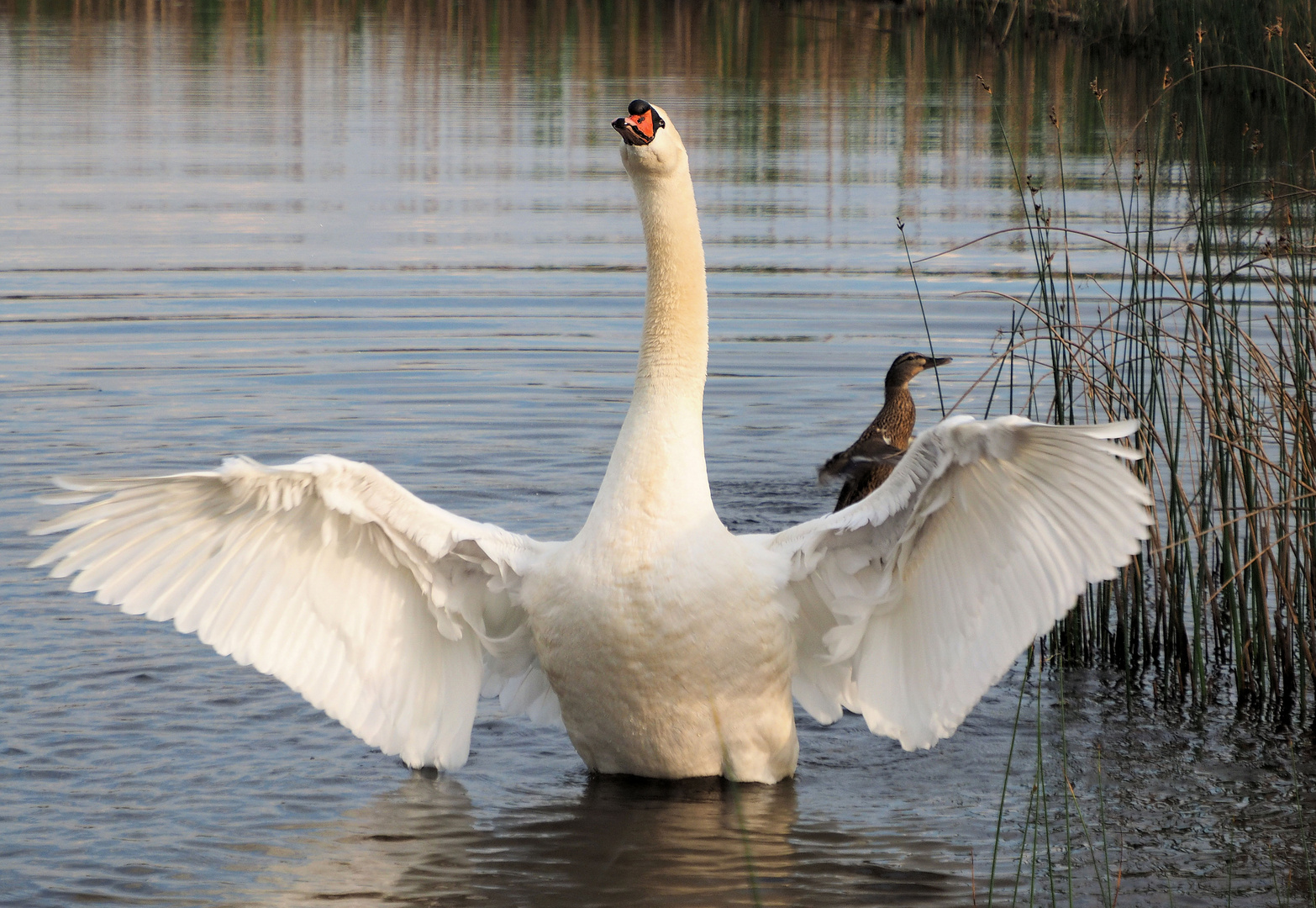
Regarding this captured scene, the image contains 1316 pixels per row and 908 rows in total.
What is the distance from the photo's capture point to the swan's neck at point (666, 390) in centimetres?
524

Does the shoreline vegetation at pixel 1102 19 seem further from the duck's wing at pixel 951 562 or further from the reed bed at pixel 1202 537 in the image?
the duck's wing at pixel 951 562

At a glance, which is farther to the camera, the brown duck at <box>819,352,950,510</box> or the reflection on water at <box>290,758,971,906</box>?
the brown duck at <box>819,352,950,510</box>

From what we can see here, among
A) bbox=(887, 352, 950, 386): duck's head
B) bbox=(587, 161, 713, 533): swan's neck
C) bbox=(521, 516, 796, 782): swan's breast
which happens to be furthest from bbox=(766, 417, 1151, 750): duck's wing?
bbox=(887, 352, 950, 386): duck's head

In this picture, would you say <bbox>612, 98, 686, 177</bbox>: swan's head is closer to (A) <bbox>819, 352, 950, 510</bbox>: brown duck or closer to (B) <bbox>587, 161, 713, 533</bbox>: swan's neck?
(B) <bbox>587, 161, 713, 533</bbox>: swan's neck

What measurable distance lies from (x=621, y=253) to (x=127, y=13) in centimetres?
2687

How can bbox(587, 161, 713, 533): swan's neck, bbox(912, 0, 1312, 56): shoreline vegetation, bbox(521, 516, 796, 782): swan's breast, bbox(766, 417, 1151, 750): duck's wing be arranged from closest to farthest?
bbox(766, 417, 1151, 750): duck's wing → bbox(521, 516, 796, 782): swan's breast → bbox(587, 161, 713, 533): swan's neck → bbox(912, 0, 1312, 56): shoreline vegetation

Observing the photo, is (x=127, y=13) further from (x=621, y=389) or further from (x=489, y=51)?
(x=621, y=389)

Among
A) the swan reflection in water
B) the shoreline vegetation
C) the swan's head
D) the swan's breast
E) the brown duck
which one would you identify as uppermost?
the shoreline vegetation

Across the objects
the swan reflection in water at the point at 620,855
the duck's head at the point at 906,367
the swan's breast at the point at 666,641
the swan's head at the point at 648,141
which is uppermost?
the swan's head at the point at 648,141

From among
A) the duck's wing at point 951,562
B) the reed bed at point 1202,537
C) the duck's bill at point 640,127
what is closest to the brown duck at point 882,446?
the reed bed at point 1202,537

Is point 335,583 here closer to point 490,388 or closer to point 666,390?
point 666,390

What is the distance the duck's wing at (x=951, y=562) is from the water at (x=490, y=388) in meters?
0.47

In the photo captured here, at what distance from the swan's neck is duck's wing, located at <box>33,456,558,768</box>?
17.3 inches

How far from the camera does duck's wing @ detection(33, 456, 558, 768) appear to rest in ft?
16.5
